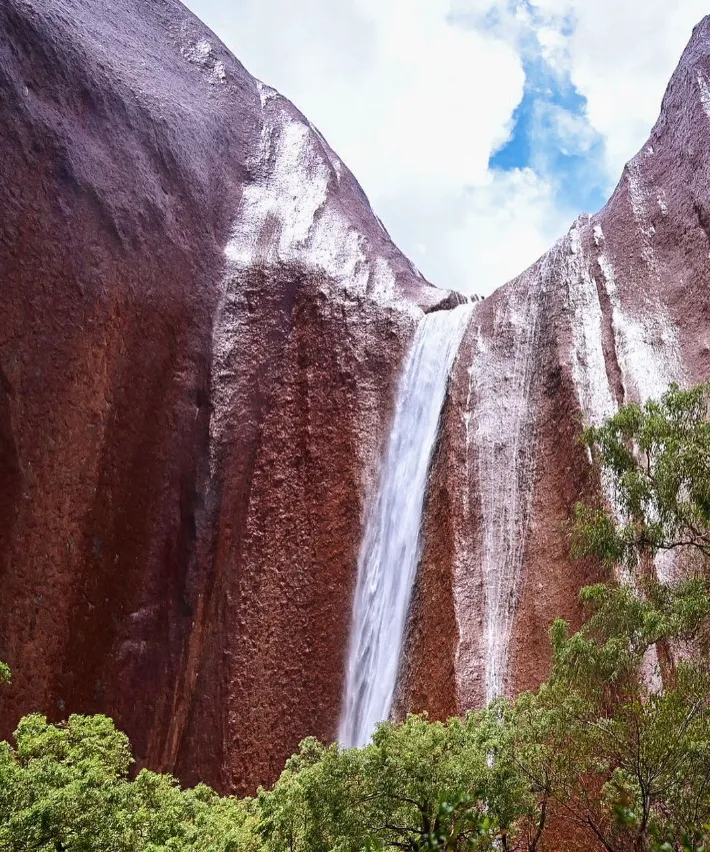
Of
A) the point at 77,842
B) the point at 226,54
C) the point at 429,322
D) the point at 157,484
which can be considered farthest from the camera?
the point at 226,54

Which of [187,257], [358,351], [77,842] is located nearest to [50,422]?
[187,257]

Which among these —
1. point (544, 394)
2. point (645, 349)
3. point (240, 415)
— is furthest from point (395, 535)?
point (645, 349)

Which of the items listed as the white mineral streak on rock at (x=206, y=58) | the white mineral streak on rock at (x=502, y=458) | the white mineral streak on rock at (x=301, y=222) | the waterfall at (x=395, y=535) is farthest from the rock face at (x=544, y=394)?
the white mineral streak on rock at (x=206, y=58)

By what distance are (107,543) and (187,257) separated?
24.8ft

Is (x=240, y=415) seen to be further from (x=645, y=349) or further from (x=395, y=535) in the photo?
(x=645, y=349)

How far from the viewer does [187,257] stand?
1880 cm

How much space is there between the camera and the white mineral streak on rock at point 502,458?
1325 centimetres

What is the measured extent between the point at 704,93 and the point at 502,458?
10839 mm

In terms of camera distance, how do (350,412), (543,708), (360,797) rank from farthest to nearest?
(350,412), (543,708), (360,797)

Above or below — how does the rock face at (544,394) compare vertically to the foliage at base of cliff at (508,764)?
above

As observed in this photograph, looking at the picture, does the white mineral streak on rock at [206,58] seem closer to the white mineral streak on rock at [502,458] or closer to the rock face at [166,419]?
the rock face at [166,419]

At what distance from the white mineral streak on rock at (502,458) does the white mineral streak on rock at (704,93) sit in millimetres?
5219

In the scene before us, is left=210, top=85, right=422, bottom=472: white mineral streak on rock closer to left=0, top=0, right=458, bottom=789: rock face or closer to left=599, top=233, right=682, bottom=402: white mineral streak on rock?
left=0, top=0, right=458, bottom=789: rock face

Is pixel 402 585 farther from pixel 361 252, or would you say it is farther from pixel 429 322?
pixel 361 252
